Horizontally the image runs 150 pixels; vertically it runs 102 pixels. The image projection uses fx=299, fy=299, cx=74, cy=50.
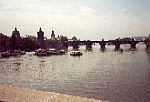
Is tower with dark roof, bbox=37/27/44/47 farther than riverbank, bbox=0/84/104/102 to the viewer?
Yes

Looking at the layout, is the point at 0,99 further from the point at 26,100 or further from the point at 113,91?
the point at 113,91

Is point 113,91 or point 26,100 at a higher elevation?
point 26,100

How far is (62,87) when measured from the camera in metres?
33.0

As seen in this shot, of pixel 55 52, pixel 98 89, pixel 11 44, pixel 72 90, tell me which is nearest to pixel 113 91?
pixel 98 89

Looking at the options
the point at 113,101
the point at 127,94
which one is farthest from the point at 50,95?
the point at 127,94

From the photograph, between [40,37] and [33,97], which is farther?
[40,37]

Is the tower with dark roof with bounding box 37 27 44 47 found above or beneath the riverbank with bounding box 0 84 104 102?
above

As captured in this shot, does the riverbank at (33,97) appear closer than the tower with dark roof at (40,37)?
Yes

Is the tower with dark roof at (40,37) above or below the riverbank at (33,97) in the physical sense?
above

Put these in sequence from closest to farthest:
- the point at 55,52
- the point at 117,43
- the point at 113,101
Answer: the point at 113,101
the point at 55,52
the point at 117,43

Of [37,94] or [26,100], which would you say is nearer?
[26,100]

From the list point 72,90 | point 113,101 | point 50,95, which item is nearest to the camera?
point 50,95

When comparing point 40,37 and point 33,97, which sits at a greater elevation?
point 40,37

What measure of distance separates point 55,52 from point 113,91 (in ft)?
298
